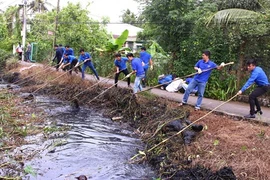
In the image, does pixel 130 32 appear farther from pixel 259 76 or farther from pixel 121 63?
pixel 259 76

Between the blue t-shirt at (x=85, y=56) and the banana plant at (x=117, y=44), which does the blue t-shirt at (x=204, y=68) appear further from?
the banana plant at (x=117, y=44)

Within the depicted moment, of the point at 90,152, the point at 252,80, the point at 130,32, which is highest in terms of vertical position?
the point at 130,32

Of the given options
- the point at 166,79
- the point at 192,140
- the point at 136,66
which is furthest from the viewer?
the point at 166,79

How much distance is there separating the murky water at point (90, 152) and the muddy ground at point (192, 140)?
37 centimetres

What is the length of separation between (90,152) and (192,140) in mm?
2362

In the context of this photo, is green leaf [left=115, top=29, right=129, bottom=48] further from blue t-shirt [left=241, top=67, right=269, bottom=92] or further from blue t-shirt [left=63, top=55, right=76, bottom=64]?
blue t-shirt [left=241, top=67, right=269, bottom=92]

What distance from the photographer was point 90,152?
7512mm

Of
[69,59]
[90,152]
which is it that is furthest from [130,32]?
[90,152]

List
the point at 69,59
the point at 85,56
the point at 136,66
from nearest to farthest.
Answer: the point at 136,66, the point at 85,56, the point at 69,59

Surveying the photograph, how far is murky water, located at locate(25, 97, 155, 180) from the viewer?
20.7 feet

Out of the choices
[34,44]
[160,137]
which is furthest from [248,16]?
[34,44]

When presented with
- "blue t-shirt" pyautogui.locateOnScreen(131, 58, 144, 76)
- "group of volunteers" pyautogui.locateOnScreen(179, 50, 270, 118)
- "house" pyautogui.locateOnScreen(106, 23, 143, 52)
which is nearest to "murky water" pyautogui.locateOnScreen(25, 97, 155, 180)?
"blue t-shirt" pyautogui.locateOnScreen(131, 58, 144, 76)

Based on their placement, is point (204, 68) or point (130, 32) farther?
point (130, 32)

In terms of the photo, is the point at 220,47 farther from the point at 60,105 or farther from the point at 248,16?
the point at 60,105
